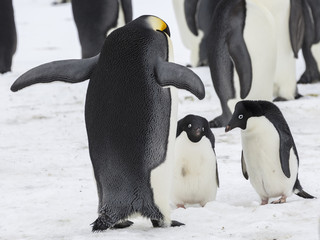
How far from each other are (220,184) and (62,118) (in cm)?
243

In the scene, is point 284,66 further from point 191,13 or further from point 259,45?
point 191,13

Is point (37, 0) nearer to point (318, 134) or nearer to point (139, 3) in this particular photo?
point (139, 3)

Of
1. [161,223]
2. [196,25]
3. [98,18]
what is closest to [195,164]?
[161,223]

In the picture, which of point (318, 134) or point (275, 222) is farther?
point (318, 134)

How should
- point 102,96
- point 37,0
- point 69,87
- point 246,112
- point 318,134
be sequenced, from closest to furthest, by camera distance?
point 102,96 → point 246,112 → point 318,134 → point 69,87 → point 37,0

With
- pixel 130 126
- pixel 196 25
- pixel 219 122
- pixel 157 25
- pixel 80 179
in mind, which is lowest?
pixel 219 122

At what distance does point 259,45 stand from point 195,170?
6.69 feet

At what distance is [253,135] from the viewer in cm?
400

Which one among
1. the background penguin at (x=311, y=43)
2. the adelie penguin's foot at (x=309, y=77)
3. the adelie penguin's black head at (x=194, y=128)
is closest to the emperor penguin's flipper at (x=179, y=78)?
the adelie penguin's black head at (x=194, y=128)

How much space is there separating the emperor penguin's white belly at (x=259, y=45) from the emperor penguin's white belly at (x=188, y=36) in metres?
3.04

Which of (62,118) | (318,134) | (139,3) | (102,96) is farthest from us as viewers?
(139,3)

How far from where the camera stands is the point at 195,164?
3938mm

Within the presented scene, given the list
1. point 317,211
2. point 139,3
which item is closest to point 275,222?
point 317,211

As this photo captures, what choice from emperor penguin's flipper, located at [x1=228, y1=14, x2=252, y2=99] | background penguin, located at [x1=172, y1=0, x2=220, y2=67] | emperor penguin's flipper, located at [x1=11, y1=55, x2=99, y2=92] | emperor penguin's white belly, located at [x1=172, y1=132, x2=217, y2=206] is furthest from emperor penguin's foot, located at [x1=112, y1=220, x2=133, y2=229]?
background penguin, located at [x1=172, y1=0, x2=220, y2=67]
